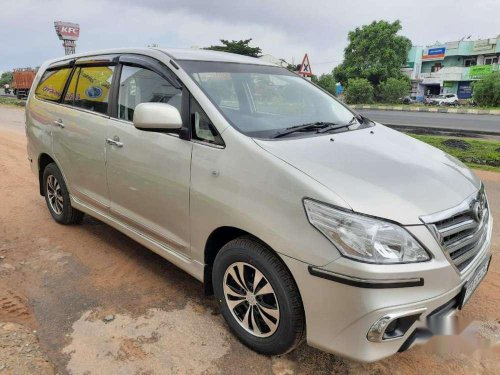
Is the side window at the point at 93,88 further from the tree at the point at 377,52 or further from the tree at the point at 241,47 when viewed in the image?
the tree at the point at 377,52

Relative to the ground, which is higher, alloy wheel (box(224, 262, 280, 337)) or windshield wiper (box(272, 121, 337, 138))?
windshield wiper (box(272, 121, 337, 138))

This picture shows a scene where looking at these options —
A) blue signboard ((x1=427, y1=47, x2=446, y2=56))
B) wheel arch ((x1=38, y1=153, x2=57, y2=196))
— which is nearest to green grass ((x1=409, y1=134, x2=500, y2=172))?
wheel arch ((x1=38, y1=153, x2=57, y2=196))

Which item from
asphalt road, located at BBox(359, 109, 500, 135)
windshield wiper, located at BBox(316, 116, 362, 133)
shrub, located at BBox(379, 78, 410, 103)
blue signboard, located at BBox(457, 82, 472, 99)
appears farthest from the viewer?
blue signboard, located at BBox(457, 82, 472, 99)

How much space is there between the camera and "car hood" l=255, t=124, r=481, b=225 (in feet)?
6.95

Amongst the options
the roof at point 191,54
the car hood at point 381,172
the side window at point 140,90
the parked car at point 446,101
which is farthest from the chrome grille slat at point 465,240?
the parked car at point 446,101

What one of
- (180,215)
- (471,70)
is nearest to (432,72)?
(471,70)

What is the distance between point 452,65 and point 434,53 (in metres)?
2.53

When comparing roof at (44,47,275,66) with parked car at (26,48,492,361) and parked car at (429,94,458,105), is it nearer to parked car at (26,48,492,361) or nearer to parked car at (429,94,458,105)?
parked car at (26,48,492,361)

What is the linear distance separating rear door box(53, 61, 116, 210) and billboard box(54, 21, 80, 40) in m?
35.8

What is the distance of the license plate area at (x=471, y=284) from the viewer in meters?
2.29

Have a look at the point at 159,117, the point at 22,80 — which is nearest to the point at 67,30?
the point at 22,80

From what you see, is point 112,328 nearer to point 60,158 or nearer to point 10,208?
point 60,158

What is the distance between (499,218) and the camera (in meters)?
5.05

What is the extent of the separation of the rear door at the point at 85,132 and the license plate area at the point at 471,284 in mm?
2748
